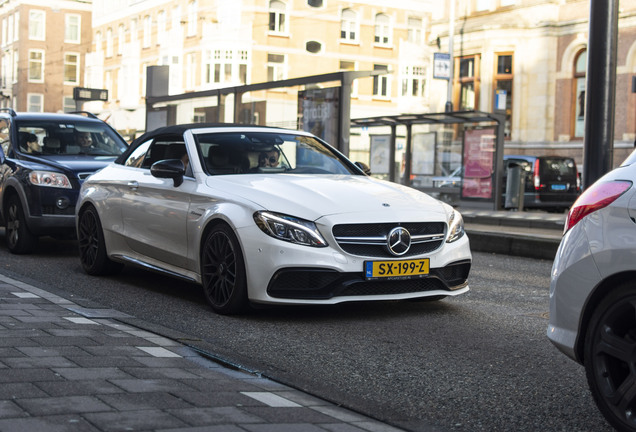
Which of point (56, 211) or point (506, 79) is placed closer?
point (56, 211)

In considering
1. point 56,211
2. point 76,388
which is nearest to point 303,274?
point 76,388

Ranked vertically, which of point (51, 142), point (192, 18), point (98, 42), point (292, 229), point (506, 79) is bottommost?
point (292, 229)

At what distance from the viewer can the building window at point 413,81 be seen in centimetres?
5816

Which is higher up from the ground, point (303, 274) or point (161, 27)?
point (161, 27)

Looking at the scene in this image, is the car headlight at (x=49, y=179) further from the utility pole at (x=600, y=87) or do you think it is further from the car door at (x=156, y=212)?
the utility pole at (x=600, y=87)

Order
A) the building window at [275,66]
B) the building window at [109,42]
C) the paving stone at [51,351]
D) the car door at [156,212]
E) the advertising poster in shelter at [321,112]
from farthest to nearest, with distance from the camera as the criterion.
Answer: the building window at [109,42]
the building window at [275,66]
the advertising poster in shelter at [321,112]
the car door at [156,212]
the paving stone at [51,351]

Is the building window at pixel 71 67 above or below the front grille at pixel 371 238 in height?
above

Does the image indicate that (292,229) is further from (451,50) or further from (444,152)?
(451,50)

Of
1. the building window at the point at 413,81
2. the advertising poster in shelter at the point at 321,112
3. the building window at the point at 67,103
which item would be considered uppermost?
the building window at the point at 413,81

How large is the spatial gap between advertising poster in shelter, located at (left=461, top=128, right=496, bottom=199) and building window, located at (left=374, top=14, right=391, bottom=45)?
37.4m

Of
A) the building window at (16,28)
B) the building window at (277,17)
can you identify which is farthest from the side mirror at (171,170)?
the building window at (16,28)

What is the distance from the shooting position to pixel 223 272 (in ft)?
22.5

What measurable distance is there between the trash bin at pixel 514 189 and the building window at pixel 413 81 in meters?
34.6

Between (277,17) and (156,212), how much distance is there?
49390 mm
